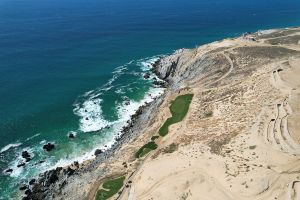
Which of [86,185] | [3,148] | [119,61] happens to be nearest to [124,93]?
[119,61]

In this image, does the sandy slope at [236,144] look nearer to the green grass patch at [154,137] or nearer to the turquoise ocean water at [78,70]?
the green grass patch at [154,137]

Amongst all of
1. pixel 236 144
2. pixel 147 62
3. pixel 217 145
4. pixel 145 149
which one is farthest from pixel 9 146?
pixel 147 62

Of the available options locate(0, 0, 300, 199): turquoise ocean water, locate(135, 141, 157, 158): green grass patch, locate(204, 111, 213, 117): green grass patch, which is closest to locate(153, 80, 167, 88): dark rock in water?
locate(0, 0, 300, 199): turquoise ocean water

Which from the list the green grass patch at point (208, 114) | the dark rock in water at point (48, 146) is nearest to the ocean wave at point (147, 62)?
the green grass patch at point (208, 114)

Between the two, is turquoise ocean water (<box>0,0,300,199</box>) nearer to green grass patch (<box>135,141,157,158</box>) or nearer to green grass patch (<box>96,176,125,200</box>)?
green grass patch (<box>135,141,157,158</box>)

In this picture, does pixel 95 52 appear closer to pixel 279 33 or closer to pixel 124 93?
pixel 124 93
